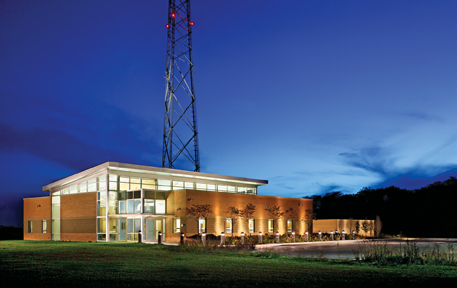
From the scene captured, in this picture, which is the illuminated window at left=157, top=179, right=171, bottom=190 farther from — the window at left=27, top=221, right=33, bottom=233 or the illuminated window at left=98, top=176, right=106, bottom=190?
the window at left=27, top=221, right=33, bottom=233

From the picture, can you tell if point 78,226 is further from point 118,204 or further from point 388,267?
point 388,267

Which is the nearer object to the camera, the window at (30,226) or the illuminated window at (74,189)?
the illuminated window at (74,189)

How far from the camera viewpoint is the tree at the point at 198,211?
33938mm

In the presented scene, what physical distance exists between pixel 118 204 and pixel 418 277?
1102 inches

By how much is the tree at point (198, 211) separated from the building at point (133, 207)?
0.87 feet

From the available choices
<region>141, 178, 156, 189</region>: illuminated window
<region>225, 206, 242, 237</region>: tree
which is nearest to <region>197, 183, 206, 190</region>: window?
<region>225, 206, 242, 237</region>: tree

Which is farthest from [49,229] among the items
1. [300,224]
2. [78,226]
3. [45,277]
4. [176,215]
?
[45,277]

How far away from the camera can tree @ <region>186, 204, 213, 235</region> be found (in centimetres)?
3394

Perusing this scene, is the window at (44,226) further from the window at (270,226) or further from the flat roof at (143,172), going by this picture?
the window at (270,226)

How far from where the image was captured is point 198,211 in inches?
1348

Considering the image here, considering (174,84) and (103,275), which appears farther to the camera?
(174,84)

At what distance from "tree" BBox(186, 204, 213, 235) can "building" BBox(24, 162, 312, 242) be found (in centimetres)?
26

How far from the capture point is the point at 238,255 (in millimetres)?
18266

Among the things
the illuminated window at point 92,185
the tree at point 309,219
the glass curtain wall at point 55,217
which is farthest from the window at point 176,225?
the tree at point 309,219
